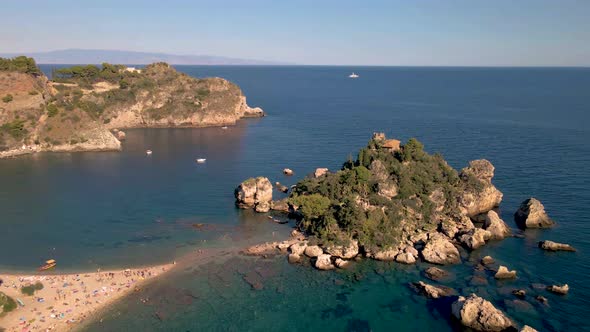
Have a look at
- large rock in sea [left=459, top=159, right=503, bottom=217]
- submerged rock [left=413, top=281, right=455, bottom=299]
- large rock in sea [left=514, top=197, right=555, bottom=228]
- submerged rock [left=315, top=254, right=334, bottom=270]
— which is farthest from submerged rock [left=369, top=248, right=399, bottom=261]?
large rock in sea [left=514, top=197, right=555, bottom=228]

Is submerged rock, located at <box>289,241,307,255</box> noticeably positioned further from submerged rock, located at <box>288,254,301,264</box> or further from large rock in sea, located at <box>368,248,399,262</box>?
large rock in sea, located at <box>368,248,399,262</box>

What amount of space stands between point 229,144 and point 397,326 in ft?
306

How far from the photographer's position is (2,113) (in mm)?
118875

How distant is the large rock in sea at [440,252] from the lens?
2311 inches

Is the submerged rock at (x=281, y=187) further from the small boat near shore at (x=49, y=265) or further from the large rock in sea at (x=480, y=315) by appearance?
the large rock in sea at (x=480, y=315)

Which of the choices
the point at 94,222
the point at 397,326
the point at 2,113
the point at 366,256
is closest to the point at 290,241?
the point at 366,256

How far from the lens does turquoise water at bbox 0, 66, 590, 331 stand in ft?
159

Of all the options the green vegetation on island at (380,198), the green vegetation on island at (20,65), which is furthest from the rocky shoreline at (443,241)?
the green vegetation on island at (20,65)

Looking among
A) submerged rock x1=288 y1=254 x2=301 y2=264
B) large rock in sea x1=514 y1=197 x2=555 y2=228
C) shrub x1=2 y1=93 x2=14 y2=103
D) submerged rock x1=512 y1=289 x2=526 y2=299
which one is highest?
shrub x1=2 y1=93 x2=14 y2=103

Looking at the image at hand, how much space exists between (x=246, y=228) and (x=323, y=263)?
17964 mm

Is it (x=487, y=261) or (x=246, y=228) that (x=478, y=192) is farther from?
(x=246, y=228)

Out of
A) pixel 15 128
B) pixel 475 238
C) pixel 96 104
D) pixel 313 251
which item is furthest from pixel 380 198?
pixel 96 104

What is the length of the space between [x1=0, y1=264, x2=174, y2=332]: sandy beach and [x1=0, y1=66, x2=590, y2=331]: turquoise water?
2483mm

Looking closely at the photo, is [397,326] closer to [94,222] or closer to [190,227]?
[190,227]
